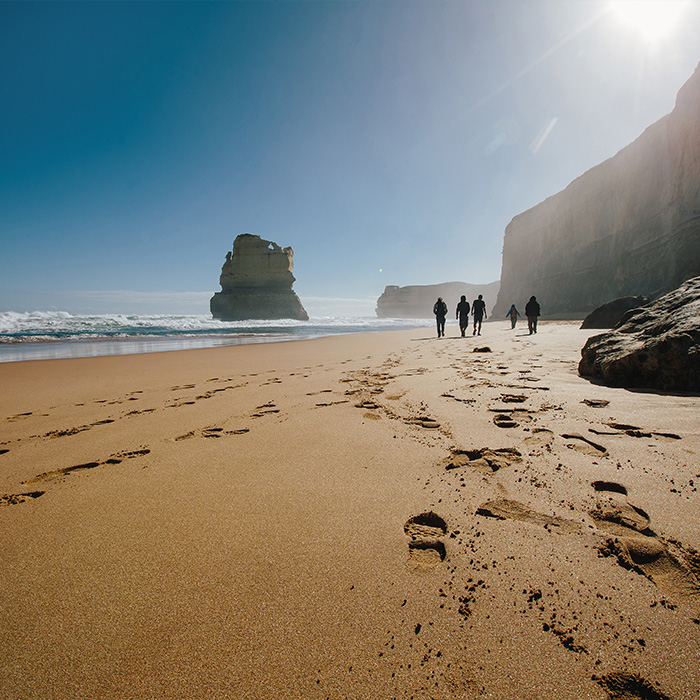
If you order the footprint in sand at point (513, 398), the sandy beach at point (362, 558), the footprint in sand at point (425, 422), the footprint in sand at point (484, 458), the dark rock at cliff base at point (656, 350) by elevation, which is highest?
the dark rock at cliff base at point (656, 350)

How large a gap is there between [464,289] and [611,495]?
13874 centimetres

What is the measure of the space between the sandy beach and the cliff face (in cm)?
2228

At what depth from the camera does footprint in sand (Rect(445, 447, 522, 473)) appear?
70.7 inches

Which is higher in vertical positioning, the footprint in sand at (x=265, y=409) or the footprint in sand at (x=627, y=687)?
the footprint in sand at (x=265, y=409)

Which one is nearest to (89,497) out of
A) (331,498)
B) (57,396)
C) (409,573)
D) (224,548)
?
(224,548)

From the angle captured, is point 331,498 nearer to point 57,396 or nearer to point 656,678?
point 656,678

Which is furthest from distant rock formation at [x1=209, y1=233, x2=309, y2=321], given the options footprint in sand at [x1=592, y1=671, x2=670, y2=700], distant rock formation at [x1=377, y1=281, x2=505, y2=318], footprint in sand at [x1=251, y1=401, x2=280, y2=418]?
distant rock formation at [x1=377, y1=281, x2=505, y2=318]

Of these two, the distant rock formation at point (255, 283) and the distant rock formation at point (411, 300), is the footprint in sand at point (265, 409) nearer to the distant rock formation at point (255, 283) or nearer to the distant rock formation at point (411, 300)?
the distant rock formation at point (255, 283)

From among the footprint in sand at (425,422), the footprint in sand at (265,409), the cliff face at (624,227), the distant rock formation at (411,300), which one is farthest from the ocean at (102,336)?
the distant rock formation at (411,300)

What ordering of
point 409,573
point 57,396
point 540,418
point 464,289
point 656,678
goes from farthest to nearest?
point 464,289 → point 57,396 → point 540,418 → point 409,573 → point 656,678

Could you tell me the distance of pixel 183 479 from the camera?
183 centimetres

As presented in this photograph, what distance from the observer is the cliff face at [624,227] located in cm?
1842

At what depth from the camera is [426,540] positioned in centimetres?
128

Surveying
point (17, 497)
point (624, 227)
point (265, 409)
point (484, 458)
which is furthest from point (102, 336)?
point (624, 227)
